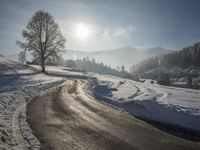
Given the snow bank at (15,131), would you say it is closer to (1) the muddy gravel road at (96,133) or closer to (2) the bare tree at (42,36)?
(1) the muddy gravel road at (96,133)

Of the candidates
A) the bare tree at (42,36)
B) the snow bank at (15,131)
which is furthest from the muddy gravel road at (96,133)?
the bare tree at (42,36)

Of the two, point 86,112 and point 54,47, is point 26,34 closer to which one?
point 54,47

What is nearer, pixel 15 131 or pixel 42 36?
pixel 15 131

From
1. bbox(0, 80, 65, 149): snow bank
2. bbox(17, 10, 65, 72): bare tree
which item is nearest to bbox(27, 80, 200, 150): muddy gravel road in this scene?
bbox(0, 80, 65, 149): snow bank

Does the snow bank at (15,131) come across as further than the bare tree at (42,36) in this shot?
No

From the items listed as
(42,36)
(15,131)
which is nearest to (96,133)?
(15,131)

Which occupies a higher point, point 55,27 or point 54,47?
point 55,27

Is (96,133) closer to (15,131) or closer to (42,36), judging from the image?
(15,131)

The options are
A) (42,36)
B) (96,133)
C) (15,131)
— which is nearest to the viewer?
(96,133)

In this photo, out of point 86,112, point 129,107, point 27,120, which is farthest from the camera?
point 129,107

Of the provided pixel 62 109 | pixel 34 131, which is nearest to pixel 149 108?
pixel 62 109

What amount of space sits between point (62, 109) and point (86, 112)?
1.84 metres

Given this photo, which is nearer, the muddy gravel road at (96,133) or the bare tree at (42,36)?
the muddy gravel road at (96,133)

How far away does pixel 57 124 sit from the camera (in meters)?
12.3
